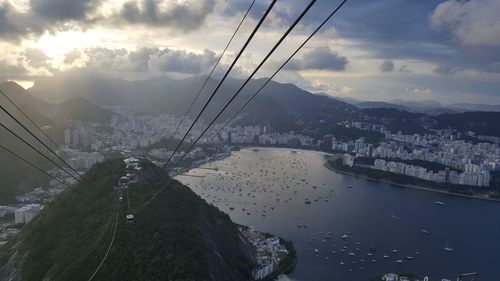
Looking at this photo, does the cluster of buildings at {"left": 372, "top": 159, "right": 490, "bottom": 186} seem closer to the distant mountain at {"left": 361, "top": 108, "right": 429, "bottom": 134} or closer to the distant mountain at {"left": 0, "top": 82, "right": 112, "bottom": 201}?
the distant mountain at {"left": 361, "top": 108, "right": 429, "bottom": 134}

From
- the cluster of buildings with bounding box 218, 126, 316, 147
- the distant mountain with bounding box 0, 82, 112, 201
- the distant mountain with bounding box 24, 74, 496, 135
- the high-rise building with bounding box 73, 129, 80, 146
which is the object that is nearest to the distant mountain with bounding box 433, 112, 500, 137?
the distant mountain with bounding box 24, 74, 496, 135

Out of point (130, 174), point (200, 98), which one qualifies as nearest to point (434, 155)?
point (130, 174)

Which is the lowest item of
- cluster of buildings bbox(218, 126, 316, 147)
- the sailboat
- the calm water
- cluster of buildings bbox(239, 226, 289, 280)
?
the sailboat

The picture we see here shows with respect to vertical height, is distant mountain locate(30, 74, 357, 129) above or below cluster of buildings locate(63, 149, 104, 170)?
above

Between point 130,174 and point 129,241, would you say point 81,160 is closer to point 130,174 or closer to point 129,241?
point 130,174

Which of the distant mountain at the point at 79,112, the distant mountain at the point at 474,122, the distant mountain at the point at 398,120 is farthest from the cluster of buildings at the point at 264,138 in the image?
the distant mountain at the point at 474,122

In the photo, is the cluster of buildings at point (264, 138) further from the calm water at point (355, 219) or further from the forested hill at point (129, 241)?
the forested hill at point (129, 241)

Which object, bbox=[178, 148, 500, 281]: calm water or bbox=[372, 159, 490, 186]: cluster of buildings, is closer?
bbox=[178, 148, 500, 281]: calm water
